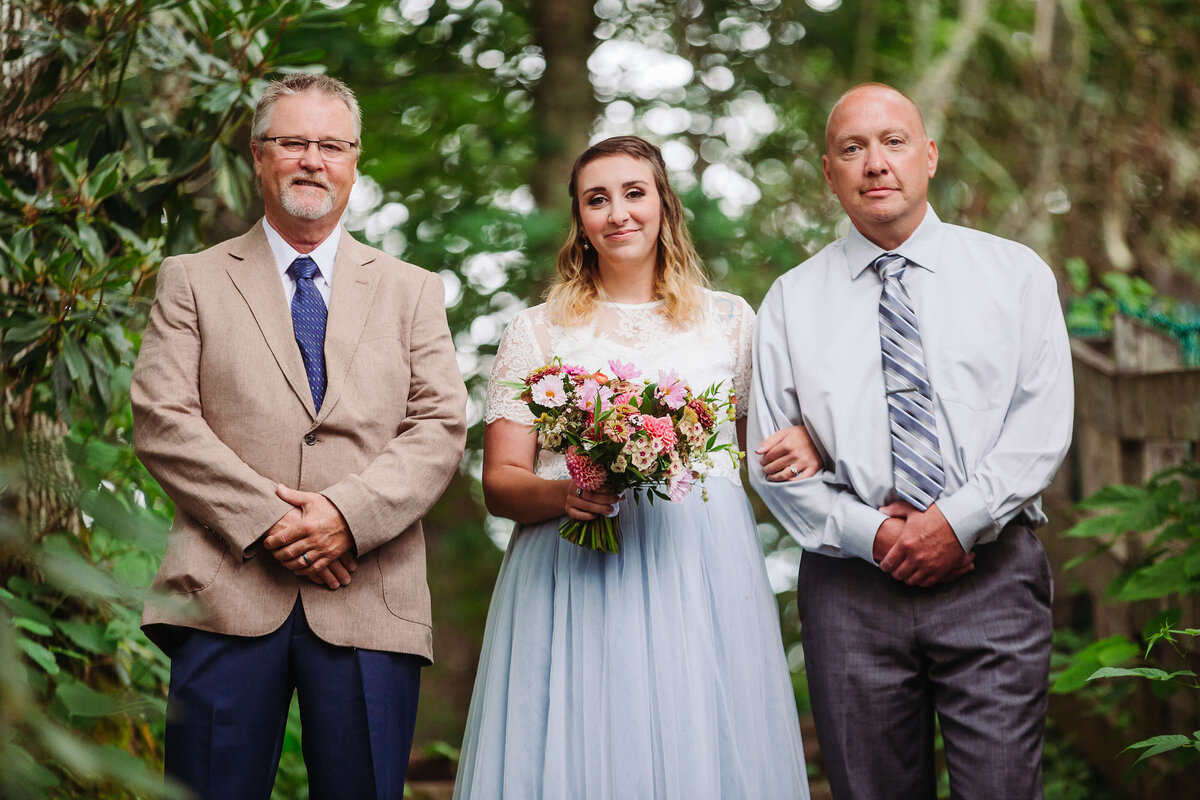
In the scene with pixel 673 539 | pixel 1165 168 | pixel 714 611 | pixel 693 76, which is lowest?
pixel 714 611

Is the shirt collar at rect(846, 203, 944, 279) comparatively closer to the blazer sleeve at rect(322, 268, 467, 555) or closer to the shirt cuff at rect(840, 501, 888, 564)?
the shirt cuff at rect(840, 501, 888, 564)

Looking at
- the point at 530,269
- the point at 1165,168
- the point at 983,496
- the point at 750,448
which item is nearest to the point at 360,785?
the point at 750,448

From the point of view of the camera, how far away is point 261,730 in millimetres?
2553

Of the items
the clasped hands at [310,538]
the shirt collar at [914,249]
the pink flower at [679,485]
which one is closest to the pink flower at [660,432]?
the pink flower at [679,485]

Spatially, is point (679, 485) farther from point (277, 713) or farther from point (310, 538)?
point (277, 713)

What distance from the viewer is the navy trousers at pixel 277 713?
2504 millimetres

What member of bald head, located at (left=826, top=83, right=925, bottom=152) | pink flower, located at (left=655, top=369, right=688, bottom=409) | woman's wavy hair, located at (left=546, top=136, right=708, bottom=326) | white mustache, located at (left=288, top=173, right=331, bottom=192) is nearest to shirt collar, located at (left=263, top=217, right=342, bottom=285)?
white mustache, located at (left=288, top=173, right=331, bottom=192)

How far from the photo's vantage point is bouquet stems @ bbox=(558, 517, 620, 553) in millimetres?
2844

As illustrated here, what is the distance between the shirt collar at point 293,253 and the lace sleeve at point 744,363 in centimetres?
115

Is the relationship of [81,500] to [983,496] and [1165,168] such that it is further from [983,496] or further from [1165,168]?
[1165,168]

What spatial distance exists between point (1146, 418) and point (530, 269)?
3711 mm

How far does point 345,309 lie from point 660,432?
86cm

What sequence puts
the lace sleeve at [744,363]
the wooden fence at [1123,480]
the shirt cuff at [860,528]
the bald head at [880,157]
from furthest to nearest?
the wooden fence at [1123,480]
the lace sleeve at [744,363]
the bald head at [880,157]
the shirt cuff at [860,528]

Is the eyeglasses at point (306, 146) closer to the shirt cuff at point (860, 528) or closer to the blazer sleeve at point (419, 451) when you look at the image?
the blazer sleeve at point (419, 451)
